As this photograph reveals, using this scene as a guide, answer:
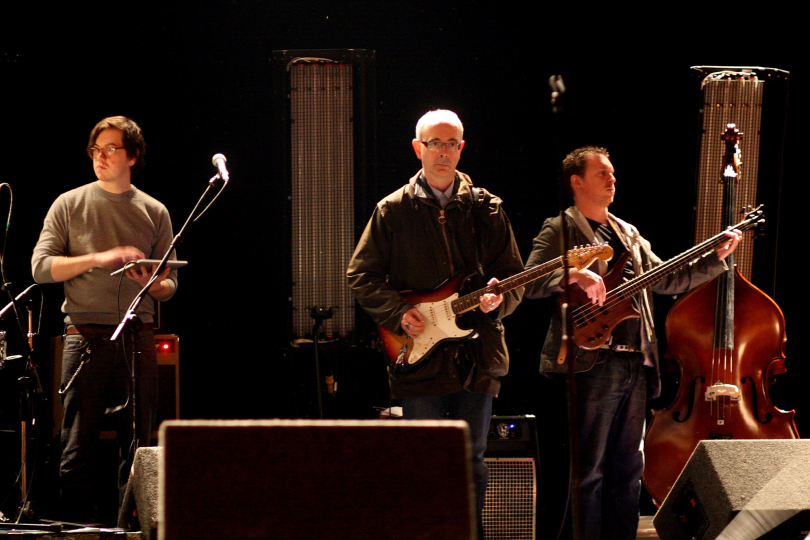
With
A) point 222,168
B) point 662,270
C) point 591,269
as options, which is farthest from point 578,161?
point 222,168

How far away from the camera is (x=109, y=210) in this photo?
3.75 meters

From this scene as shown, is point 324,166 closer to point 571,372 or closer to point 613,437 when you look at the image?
point 613,437

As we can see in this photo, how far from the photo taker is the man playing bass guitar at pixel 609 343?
360 centimetres

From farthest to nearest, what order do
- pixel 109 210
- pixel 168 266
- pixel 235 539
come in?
pixel 109 210 < pixel 168 266 < pixel 235 539

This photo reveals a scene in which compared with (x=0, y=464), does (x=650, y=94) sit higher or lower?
higher

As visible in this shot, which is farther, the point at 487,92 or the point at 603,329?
the point at 487,92

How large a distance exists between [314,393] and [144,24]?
2.09m

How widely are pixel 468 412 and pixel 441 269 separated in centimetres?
57

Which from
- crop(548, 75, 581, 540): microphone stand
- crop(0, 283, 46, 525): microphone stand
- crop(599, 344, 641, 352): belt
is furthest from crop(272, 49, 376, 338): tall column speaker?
crop(548, 75, 581, 540): microphone stand

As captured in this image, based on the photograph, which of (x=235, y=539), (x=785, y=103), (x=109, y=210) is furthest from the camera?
(x=785, y=103)

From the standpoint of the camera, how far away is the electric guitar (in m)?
3.44

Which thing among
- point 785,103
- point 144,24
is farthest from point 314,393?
point 785,103

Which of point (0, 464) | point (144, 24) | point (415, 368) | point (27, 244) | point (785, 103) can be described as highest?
point (144, 24)

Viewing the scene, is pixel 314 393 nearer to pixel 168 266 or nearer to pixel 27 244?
pixel 168 266
